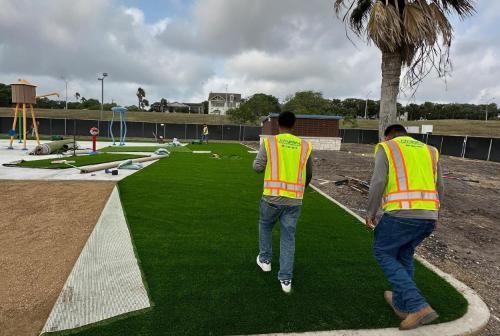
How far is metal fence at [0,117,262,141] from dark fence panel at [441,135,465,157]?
20.8 m

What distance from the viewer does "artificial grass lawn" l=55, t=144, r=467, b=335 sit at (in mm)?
3104

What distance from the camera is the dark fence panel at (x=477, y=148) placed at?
2314 cm

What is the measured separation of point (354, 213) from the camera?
7223mm

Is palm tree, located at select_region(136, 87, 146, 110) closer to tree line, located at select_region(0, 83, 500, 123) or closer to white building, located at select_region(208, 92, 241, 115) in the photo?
tree line, located at select_region(0, 83, 500, 123)

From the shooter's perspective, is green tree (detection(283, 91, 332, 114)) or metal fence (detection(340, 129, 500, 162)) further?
green tree (detection(283, 91, 332, 114))

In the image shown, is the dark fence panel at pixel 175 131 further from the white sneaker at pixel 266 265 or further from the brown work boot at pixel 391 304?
the brown work boot at pixel 391 304

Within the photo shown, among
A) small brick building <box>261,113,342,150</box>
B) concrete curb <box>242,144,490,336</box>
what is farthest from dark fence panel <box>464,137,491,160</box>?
concrete curb <box>242,144,490,336</box>

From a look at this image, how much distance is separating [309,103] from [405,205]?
61.2 m

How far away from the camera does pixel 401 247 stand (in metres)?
3.15

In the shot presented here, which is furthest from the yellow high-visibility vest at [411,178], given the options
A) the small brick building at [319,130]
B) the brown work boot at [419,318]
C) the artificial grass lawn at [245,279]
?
the small brick building at [319,130]

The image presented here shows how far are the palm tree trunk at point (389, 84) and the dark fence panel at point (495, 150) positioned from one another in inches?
721

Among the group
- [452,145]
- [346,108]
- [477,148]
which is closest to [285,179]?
[477,148]

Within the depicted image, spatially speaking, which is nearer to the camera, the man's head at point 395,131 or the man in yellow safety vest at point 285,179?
the man's head at point 395,131

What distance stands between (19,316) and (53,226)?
2.89 m
